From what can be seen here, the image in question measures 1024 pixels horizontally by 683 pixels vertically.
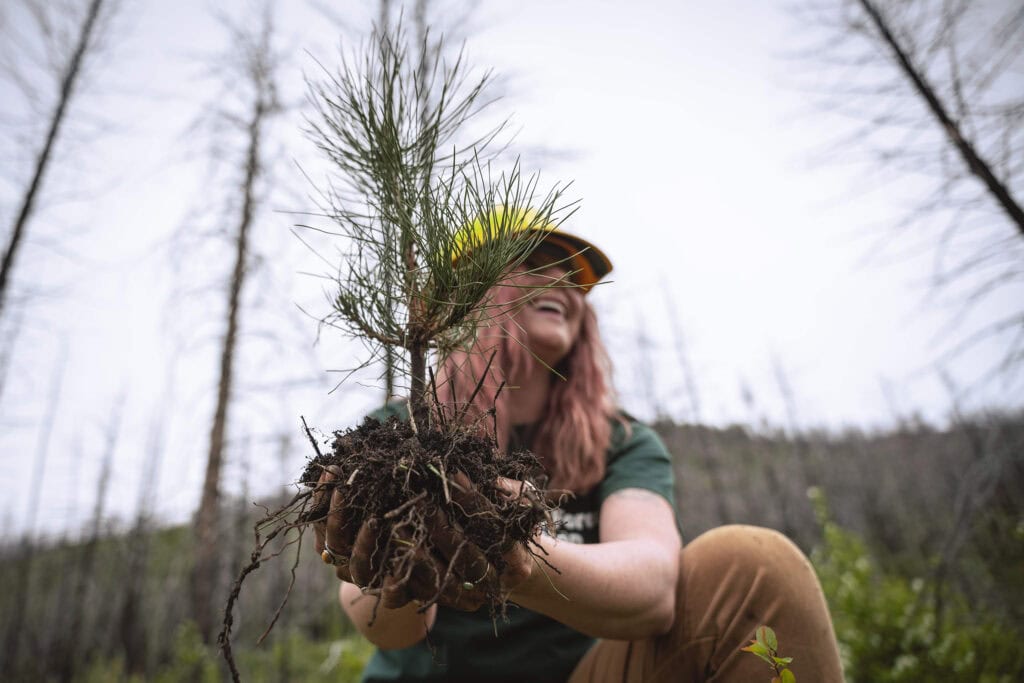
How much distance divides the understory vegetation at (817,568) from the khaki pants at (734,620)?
3.69ft

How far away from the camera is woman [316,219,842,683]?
1.33m

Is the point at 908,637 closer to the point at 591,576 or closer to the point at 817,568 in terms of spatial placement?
the point at 817,568

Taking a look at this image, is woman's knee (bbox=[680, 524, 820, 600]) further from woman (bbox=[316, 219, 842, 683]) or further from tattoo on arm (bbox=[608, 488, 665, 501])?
tattoo on arm (bbox=[608, 488, 665, 501])

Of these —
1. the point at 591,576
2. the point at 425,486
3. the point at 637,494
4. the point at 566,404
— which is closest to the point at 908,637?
the point at 637,494

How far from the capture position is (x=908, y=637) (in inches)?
147

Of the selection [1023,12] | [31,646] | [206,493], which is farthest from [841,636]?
[31,646]

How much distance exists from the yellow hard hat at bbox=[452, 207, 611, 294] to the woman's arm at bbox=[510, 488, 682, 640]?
0.66 m

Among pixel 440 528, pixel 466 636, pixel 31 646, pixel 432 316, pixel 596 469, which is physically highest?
pixel 432 316

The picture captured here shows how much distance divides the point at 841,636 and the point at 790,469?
29.4 meters

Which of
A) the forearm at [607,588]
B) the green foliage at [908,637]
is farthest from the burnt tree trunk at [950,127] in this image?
the forearm at [607,588]

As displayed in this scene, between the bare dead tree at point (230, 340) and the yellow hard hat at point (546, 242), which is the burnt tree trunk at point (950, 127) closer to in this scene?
the yellow hard hat at point (546, 242)

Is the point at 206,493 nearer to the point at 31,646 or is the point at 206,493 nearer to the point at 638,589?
the point at 638,589

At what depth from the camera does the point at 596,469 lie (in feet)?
6.49

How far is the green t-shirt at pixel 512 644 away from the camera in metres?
1.83
